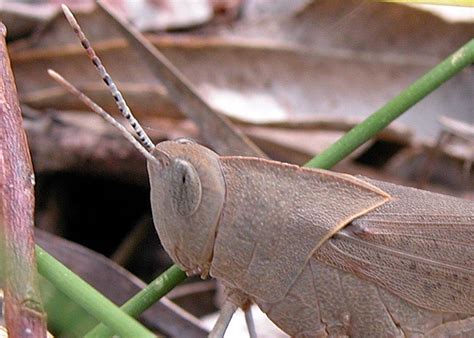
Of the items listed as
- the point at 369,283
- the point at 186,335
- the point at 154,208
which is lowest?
the point at 186,335

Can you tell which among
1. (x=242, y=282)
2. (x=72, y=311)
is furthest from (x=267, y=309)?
(x=72, y=311)

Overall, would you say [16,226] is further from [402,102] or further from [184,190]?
[402,102]

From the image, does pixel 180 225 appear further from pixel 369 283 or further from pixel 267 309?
pixel 369 283

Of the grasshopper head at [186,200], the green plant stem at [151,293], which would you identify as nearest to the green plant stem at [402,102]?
the grasshopper head at [186,200]

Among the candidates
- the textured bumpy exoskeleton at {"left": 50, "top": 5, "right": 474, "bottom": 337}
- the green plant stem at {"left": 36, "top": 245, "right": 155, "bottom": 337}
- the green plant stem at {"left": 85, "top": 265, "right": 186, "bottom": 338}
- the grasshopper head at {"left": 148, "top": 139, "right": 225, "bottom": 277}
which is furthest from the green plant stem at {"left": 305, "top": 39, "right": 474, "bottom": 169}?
the green plant stem at {"left": 36, "top": 245, "right": 155, "bottom": 337}

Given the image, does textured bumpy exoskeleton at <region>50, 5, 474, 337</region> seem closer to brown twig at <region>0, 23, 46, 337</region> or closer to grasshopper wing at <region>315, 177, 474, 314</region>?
grasshopper wing at <region>315, 177, 474, 314</region>

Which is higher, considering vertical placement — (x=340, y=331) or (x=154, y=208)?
(x=154, y=208)
